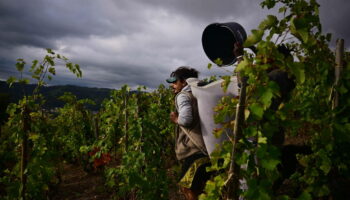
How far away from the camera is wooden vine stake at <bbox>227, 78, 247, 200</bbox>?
4.14ft

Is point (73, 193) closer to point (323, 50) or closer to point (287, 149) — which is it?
point (287, 149)

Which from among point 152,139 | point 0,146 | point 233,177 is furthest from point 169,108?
point 233,177

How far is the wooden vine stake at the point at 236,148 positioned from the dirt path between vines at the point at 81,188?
4.11 metres

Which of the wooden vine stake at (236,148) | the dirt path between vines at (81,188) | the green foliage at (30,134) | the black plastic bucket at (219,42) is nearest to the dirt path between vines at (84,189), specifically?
the dirt path between vines at (81,188)

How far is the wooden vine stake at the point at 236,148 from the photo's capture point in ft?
4.14

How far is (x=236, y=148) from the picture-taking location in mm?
1325

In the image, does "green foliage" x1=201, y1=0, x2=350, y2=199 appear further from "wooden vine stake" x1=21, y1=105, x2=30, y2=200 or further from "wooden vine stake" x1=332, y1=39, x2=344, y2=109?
"wooden vine stake" x1=21, y1=105, x2=30, y2=200

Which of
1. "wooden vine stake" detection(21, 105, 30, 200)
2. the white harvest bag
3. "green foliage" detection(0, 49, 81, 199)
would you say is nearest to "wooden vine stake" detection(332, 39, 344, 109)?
the white harvest bag

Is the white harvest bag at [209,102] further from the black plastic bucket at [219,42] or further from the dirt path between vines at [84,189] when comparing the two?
the dirt path between vines at [84,189]

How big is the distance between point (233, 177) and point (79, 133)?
631cm

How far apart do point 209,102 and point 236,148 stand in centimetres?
79

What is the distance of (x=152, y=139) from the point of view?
329cm

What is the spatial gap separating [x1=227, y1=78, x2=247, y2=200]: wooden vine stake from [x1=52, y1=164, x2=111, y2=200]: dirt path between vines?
4.11 m

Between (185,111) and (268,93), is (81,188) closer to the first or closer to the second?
(185,111)
